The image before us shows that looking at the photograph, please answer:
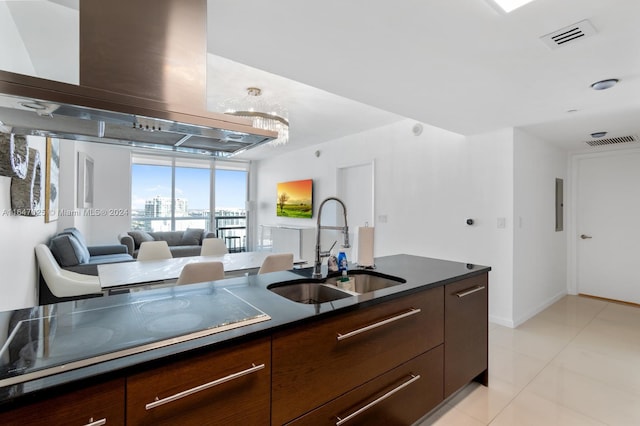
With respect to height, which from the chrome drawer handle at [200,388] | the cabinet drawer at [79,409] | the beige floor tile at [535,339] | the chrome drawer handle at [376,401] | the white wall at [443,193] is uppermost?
the white wall at [443,193]

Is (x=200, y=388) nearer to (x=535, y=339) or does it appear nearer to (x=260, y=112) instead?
(x=260, y=112)

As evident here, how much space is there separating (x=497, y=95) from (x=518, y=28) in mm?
991

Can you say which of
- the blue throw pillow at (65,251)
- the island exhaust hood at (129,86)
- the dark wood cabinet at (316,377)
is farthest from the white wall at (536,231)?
the blue throw pillow at (65,251)

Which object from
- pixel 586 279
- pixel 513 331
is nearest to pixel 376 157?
pixel 513 331

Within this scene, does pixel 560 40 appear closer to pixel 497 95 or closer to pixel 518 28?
pixel 518 28

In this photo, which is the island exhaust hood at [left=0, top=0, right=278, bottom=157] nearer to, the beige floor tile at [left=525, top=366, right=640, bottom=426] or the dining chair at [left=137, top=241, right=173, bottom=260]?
the dining chair at [left=137, top=241, right=173, bottom=260]

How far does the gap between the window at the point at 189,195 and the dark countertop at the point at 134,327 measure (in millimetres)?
6393

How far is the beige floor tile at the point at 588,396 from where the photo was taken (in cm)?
196

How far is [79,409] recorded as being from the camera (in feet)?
2.54

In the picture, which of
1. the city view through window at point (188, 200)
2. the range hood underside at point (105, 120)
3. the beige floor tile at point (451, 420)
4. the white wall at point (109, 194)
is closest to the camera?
the range hood underside at point (105, 120)

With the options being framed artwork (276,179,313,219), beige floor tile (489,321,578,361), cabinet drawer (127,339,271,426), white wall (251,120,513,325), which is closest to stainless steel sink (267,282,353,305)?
cabinet drawer (127,339,271,426)

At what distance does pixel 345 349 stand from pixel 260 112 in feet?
8.53

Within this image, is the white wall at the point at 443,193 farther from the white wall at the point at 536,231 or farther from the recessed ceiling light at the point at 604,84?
the recessed ceiling light at the point at 604,84

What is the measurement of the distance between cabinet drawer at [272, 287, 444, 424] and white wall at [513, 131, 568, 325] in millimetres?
2449
